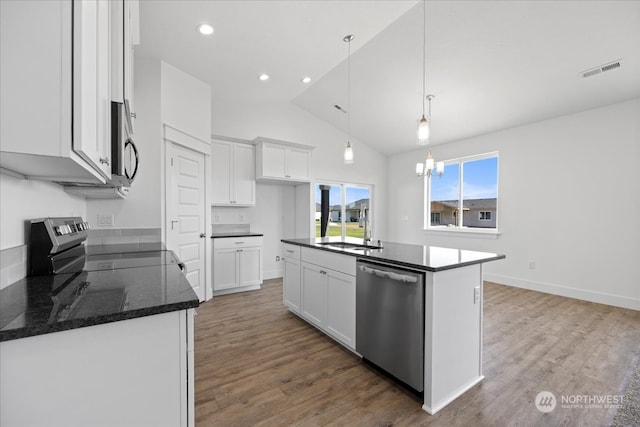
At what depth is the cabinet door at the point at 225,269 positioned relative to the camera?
4172 millimetres

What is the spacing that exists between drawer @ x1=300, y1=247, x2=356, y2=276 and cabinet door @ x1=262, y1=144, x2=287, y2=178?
2091mm

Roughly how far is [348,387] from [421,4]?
369 centimetres

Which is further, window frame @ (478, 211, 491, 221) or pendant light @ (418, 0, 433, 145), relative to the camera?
window frame @ (478, 211, 491, 221)

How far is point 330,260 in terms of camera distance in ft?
8.69

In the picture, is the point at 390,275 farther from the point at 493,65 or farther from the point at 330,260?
the point at 493,65

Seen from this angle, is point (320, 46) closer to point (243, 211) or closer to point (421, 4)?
point (421, 4)

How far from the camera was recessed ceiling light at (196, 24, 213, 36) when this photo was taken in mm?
2804

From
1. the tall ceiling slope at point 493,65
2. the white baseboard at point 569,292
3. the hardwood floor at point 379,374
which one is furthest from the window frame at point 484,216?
the hardwood floor at point 379,374

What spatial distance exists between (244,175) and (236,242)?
1181 millimetres

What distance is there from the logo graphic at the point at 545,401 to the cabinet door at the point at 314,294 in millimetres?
1713

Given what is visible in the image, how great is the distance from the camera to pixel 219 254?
4203mm

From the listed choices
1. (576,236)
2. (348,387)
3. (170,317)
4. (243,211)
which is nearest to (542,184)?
(576,236)

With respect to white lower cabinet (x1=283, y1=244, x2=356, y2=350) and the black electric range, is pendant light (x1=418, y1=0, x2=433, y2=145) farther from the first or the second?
the black electric range

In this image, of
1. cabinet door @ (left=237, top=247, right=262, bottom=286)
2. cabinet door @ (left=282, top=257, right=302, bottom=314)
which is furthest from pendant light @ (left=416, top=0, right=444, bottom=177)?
cabinet door @ (left=237, top=247, right=262, bottom=286)
